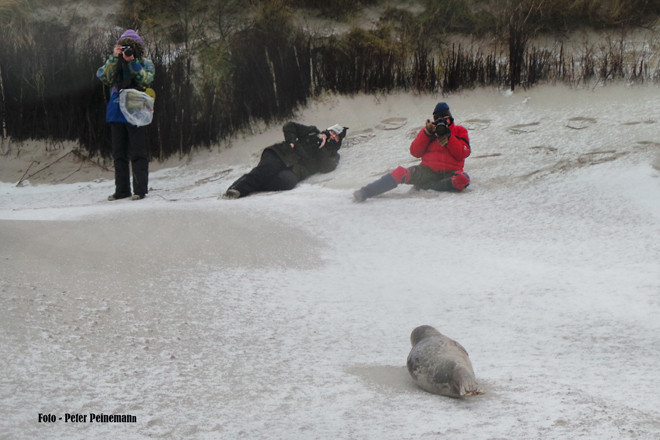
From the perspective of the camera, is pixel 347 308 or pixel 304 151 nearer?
pixel 347 308

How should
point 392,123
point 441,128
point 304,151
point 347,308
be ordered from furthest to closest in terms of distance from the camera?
point 392,123 < point 304,151 < point 441,128 < point 347,308

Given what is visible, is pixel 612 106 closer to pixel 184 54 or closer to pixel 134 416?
pixel 184 54

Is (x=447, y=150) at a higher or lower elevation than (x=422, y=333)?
higher

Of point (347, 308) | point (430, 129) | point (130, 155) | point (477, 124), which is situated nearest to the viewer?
point (347, 308)

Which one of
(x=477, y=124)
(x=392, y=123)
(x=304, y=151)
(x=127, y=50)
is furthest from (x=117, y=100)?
(x=477, y=124)

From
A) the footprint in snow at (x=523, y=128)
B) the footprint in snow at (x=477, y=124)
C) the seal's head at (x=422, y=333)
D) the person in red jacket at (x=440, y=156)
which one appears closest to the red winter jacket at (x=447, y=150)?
the person in red jacket at (x=440, y=156)

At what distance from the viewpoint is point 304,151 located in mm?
5809

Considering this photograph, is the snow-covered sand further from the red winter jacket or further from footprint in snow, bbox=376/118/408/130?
footprint in snow, bbox=376/118/408/130

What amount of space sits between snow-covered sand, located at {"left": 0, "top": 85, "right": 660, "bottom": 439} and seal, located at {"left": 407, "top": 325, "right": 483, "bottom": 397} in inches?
2.1

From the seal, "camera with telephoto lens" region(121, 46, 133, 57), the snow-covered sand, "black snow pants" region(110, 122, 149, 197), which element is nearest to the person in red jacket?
the snow-covered sand

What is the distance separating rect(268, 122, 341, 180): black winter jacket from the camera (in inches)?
225

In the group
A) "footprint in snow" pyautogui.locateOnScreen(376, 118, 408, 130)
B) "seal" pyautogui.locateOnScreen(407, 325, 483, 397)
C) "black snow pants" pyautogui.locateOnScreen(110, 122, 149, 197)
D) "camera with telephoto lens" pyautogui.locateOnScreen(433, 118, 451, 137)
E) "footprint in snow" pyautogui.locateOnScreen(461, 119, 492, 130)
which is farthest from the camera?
"footprint in snow" pyautogui.locateOnScreen(376, 118, 408, 130)

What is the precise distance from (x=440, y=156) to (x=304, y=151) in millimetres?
1356

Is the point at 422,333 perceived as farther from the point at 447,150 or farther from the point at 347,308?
the point at 447,150
